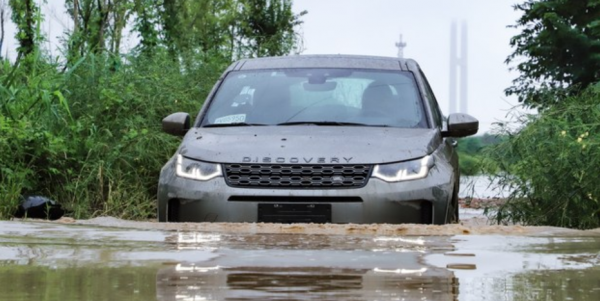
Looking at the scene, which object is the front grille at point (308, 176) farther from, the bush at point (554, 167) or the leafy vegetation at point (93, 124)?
the leafy vegetation at point (93, 124)

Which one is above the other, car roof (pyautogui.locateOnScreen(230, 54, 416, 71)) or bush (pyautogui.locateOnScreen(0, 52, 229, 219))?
car roof (pyautogui.locateOnScreen(230, 54, 416, 71))

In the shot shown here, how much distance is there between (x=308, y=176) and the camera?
319 inches

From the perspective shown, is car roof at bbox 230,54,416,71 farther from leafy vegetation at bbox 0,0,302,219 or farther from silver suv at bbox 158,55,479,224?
leafy vegetation at bbox 0,0,302,219

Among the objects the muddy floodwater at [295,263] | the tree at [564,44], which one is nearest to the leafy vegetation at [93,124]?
the muddy floodwater at [295,263]

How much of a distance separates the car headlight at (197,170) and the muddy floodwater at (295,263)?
1697mm

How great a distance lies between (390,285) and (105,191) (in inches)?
328

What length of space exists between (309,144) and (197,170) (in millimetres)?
721

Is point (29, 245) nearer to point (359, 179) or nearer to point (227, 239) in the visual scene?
point (227, 239)

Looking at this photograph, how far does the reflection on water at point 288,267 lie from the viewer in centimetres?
389

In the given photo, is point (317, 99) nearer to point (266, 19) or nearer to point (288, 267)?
point (288, 267)

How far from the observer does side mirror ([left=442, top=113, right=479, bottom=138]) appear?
361 inches

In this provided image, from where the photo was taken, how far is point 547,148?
10.6 metres

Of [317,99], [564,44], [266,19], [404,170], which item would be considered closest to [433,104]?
[317,99]

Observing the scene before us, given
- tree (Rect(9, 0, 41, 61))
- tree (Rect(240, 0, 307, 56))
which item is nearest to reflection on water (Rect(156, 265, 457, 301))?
tree (Rect(9, 0, 41, 61))
